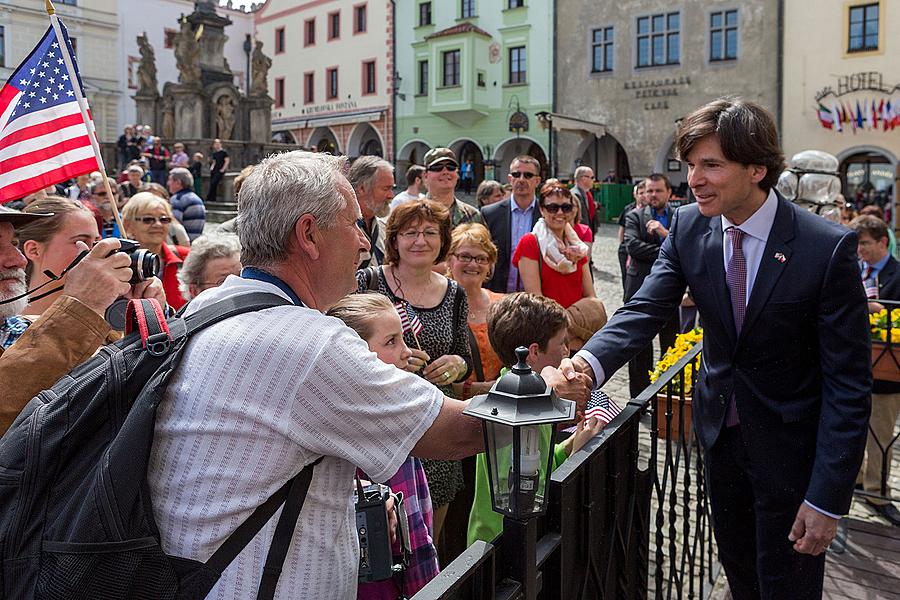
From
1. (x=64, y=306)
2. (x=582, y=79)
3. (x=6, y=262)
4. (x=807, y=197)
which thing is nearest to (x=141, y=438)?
(x=64, y=306)

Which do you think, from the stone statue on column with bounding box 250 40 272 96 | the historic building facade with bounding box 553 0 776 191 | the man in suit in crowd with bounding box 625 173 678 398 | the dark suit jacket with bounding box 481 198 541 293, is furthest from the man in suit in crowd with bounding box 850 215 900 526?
the stone statue on column with bounding box 250 40 272 96

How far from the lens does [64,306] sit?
7.41ft

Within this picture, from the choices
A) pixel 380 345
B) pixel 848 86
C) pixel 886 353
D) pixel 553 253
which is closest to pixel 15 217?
pixel 380 345

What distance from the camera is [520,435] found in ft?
5.38

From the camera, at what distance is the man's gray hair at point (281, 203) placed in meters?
1.74

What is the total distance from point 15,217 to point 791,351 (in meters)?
2.91

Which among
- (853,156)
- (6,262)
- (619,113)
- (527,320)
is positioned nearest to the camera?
(6,262)

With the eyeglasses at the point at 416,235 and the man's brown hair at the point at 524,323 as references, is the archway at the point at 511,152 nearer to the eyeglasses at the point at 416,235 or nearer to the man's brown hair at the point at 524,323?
the eyeglasses at the point at 416,235

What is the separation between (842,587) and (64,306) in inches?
152

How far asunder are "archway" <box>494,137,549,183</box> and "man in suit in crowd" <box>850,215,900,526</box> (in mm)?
27732

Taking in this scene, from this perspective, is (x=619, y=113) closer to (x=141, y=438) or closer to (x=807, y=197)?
(x=807, y=197)

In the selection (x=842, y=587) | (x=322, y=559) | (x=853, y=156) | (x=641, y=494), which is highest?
(x=853, y=156)

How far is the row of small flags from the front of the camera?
2403 centimetres

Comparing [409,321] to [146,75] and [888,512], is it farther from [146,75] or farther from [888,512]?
[146,75]
